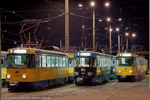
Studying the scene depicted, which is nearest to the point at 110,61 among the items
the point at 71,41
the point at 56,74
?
the point at 56,74

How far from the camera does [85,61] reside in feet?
78.8

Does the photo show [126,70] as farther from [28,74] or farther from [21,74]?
[21,74]

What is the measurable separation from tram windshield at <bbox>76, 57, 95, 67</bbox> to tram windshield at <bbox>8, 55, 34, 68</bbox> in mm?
5802

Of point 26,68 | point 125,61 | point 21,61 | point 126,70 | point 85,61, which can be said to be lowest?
point 126,70

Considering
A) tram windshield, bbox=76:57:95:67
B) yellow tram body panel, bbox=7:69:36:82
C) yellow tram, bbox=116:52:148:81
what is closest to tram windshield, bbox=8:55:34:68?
yellow tram body panel, bbox=7:69:36:82

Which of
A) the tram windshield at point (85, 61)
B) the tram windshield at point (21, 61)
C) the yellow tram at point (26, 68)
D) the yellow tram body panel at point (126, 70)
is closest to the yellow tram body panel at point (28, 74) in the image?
the yellow tram at point (26, 68)

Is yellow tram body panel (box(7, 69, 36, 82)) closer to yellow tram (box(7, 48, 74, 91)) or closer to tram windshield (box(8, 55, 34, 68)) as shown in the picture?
yellow tram (box(7, 48, 74, 91))

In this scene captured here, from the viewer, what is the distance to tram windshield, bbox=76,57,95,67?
939 inches

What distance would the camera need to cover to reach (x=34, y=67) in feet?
62.4

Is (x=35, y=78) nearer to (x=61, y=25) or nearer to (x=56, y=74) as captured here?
(x=56, y=74)

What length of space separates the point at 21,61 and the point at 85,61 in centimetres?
646

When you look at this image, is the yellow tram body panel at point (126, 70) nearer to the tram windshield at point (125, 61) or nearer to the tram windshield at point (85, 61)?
the tram windshield at point (125, 61)

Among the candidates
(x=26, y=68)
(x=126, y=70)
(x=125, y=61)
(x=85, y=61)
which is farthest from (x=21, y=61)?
(x=125, y=61)

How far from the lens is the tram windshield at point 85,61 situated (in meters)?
23.9
